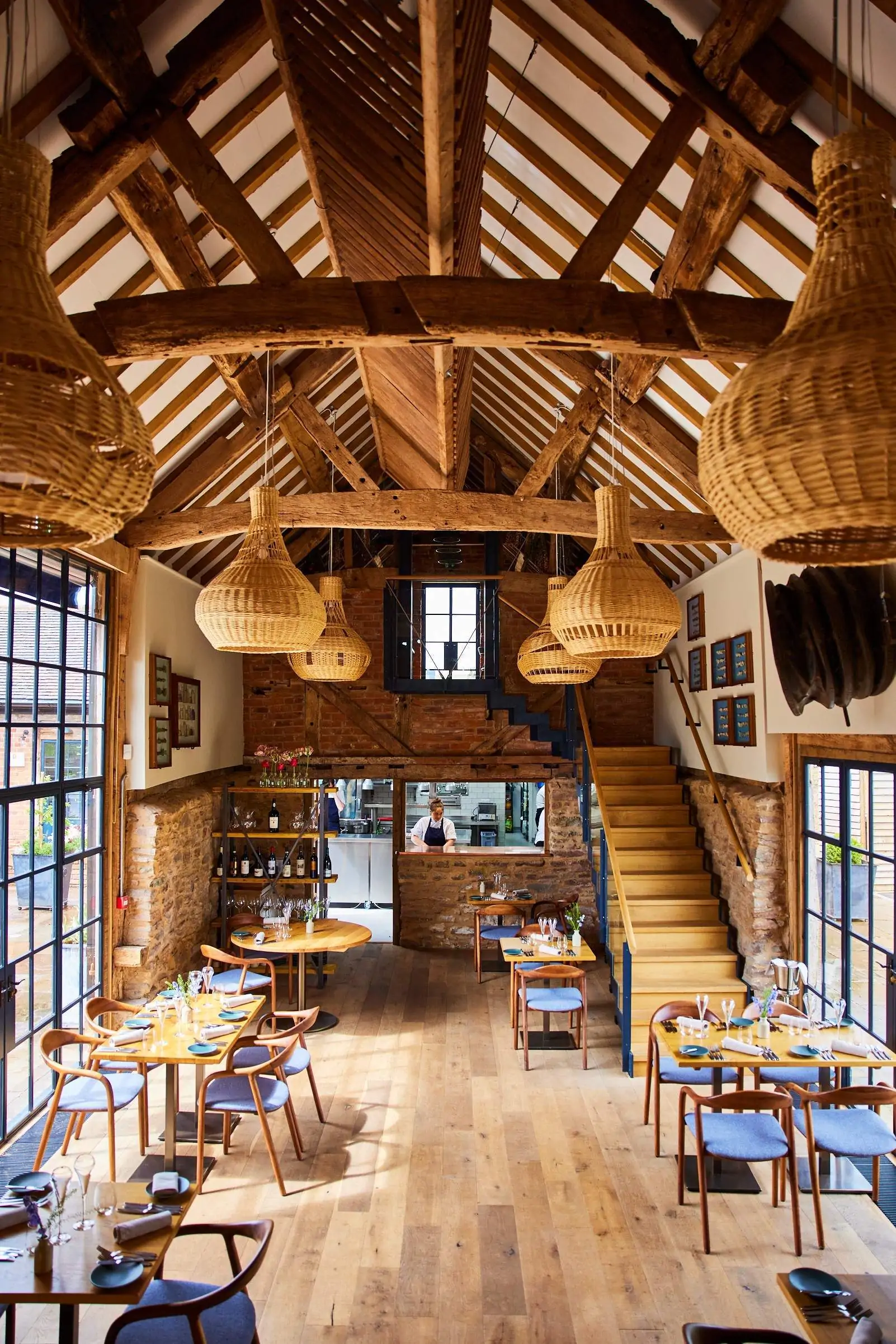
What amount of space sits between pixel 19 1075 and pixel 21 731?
2.28 m

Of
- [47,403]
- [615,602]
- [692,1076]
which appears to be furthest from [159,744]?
[47,403]

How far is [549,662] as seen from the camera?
775 centimetres

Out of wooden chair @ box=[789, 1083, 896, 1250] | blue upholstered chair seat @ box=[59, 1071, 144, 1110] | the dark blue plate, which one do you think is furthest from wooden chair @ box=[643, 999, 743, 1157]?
the dark blue plate

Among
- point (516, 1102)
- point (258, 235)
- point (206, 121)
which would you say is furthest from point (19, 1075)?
point (206, 121)

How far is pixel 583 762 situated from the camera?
33.0 ft

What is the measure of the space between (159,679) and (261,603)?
13.8 feet

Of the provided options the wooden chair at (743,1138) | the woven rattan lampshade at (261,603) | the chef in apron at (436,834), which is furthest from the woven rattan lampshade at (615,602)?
the chef in apron at (436,834)

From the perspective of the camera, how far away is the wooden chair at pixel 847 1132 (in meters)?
4.64

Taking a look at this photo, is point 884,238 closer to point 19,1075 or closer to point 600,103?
point 600,103

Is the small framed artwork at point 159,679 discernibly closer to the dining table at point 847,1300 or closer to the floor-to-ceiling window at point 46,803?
the floor-to-ceiling window at point 46,803

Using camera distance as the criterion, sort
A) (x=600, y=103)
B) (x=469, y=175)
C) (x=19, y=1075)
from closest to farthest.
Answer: (x=469, y=175)
(x=600, y=103)
(x=19, y=1075)

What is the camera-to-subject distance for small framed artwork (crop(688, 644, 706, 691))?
8.94 metres

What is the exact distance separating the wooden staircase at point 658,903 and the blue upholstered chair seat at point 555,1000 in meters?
0.41

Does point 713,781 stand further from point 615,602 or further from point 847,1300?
point 847,1300
